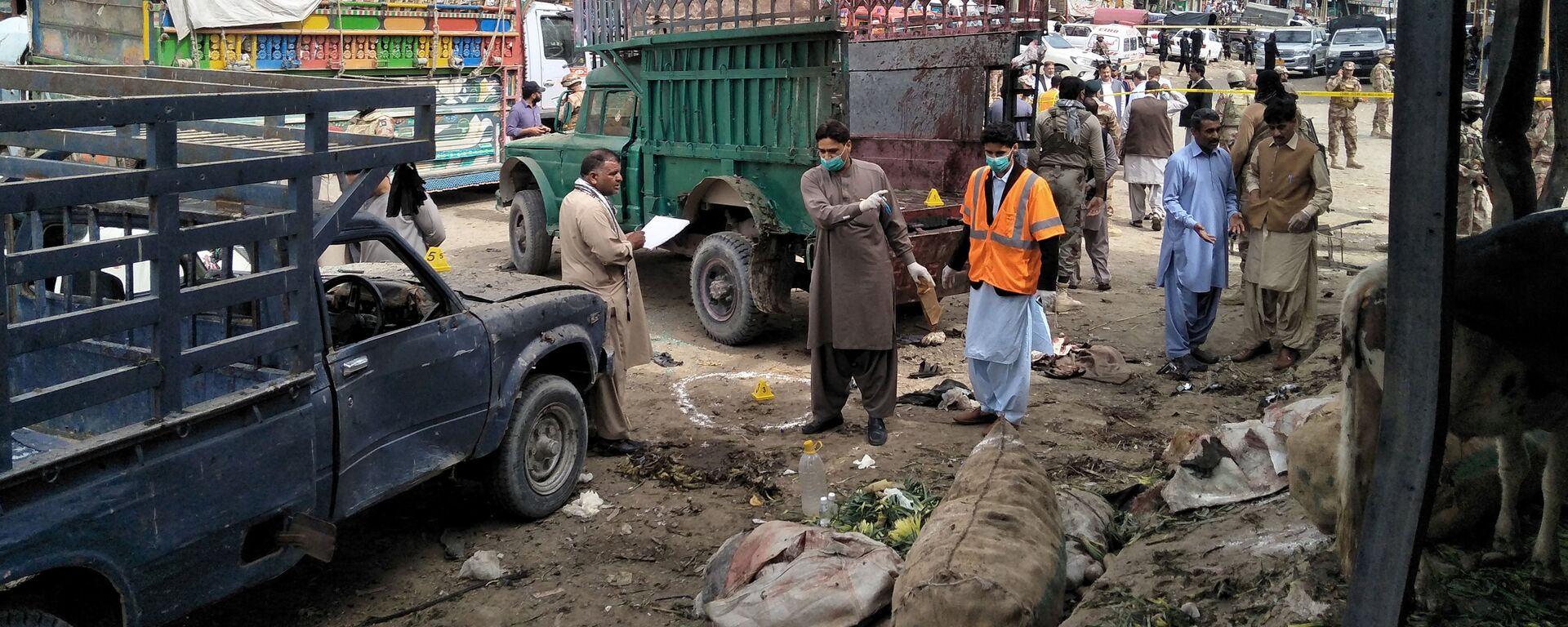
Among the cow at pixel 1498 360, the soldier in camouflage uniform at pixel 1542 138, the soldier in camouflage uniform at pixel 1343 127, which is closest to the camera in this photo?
the cow at pixel 1498 360

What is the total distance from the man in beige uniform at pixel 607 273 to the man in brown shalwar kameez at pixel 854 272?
1.00 m

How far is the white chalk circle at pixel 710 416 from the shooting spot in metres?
6.98

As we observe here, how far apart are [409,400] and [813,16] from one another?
4463 millimetres

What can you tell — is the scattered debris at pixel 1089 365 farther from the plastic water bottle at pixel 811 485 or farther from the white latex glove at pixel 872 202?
the plastic water bottle at pixel 811 485

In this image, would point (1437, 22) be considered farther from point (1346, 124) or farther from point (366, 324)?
point (1346, 124)

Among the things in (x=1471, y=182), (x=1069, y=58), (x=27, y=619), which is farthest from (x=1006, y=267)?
(x=1069, y=58)

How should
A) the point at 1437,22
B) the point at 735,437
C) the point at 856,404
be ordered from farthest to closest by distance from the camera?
the point at 856,404 < the point at 735,437 < the point at 1437,22

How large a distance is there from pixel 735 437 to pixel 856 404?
101 cm

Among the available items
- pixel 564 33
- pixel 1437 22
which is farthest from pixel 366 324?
pixel 564 33

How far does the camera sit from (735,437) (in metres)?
6.75

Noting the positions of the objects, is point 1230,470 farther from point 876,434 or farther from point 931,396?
point 931,396

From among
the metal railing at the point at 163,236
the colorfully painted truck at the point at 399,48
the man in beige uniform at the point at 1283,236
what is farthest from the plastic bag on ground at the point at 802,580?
the colorfully painted truck at the point at 399,48

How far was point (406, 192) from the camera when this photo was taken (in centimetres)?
483

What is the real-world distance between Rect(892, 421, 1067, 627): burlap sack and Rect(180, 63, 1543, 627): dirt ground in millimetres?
265
